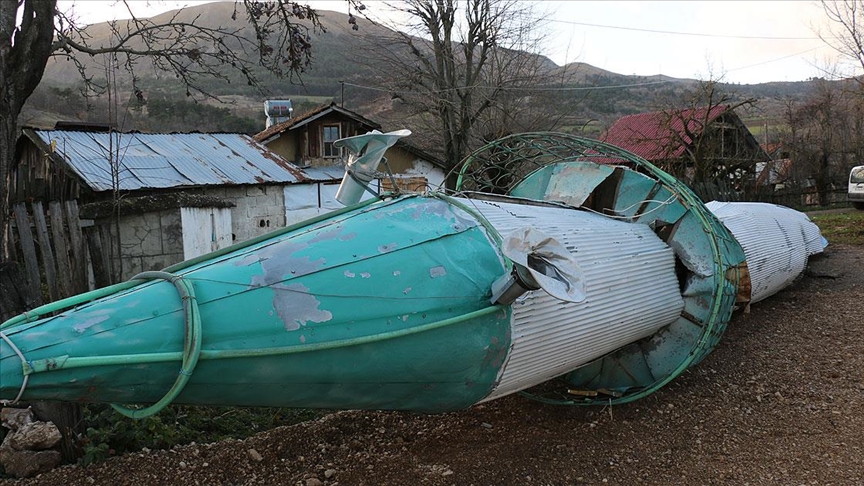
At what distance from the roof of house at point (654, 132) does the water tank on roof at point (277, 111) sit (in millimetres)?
11063

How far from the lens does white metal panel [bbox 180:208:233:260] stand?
31.0 ft

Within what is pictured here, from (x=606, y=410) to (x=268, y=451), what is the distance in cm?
258

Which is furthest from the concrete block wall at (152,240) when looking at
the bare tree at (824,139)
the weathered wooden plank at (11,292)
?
the bare tree at (824,139)

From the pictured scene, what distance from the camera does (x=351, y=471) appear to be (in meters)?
4.13

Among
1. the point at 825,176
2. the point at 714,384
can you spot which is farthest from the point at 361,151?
the point at 825,176

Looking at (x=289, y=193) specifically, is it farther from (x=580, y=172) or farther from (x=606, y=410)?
(x=606, y=410)

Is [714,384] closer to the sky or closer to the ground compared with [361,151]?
closer to the ground

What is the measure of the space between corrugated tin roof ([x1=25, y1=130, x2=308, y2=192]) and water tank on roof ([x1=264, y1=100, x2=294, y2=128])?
738cm

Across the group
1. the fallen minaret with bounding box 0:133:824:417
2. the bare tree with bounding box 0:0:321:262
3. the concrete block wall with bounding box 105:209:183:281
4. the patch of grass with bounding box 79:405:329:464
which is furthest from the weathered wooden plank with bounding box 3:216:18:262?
the fallen minaret with bounding box 0:133:824:417

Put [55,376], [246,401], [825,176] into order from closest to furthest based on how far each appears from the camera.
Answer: [55,376] < [246,401] < [825,176]

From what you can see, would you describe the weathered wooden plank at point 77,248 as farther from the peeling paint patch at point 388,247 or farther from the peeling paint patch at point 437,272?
the peeling paint patch at point 437,272

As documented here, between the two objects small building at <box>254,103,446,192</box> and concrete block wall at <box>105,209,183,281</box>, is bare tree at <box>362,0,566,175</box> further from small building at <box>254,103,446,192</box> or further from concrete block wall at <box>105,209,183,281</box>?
concrete block wall at <box>105,209,183,281</box>

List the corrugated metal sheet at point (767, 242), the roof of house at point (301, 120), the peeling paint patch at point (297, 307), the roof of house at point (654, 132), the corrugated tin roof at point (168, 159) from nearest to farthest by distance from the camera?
the peeling paint patch at point (297, 307) < the corrugated metal sheet at point (767, 242) < the corrugated tin roof at point (168, 159) < the roof of house at point (301, 120) < the roof of house at point (654, 132)

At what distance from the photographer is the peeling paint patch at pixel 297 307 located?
297 cm
